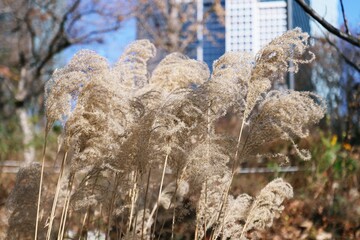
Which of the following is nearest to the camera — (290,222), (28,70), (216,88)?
(216,88)

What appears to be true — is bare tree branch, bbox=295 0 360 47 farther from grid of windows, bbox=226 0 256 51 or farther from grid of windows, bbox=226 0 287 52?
grid of windows, bbox=226 0 287 52

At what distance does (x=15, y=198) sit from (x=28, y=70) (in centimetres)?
1176

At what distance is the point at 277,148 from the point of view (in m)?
8.80

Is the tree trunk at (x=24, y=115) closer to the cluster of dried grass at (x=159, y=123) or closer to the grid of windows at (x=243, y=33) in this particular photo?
the grid of windows at (x=243, y=33)

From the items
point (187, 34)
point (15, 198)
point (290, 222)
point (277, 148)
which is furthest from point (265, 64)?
point (187, 34)

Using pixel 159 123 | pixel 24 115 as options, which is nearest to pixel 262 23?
pixel 159 123

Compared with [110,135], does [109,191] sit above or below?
below

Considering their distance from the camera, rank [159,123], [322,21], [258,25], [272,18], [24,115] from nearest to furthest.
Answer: [159,123]
[322,21]
[258,25]
[272,18]
[24,115]

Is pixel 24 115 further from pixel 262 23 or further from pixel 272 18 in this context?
pixel 262 23

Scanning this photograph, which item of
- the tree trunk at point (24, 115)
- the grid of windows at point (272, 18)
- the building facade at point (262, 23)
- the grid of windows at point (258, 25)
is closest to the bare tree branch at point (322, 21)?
the building facade at point (262, 23)

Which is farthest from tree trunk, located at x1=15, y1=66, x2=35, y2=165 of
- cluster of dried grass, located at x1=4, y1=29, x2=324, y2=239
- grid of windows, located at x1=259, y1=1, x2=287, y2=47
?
cluster of dried grass, located at x1=4, y1=29, x2=324, y2=239

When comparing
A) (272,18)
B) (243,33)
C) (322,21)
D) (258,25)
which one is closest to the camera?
(322,21)

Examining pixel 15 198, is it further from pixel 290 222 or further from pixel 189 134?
pixel 290 222

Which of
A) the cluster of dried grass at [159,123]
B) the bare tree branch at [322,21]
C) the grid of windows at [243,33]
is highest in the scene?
the grid of windows at [243,33]
